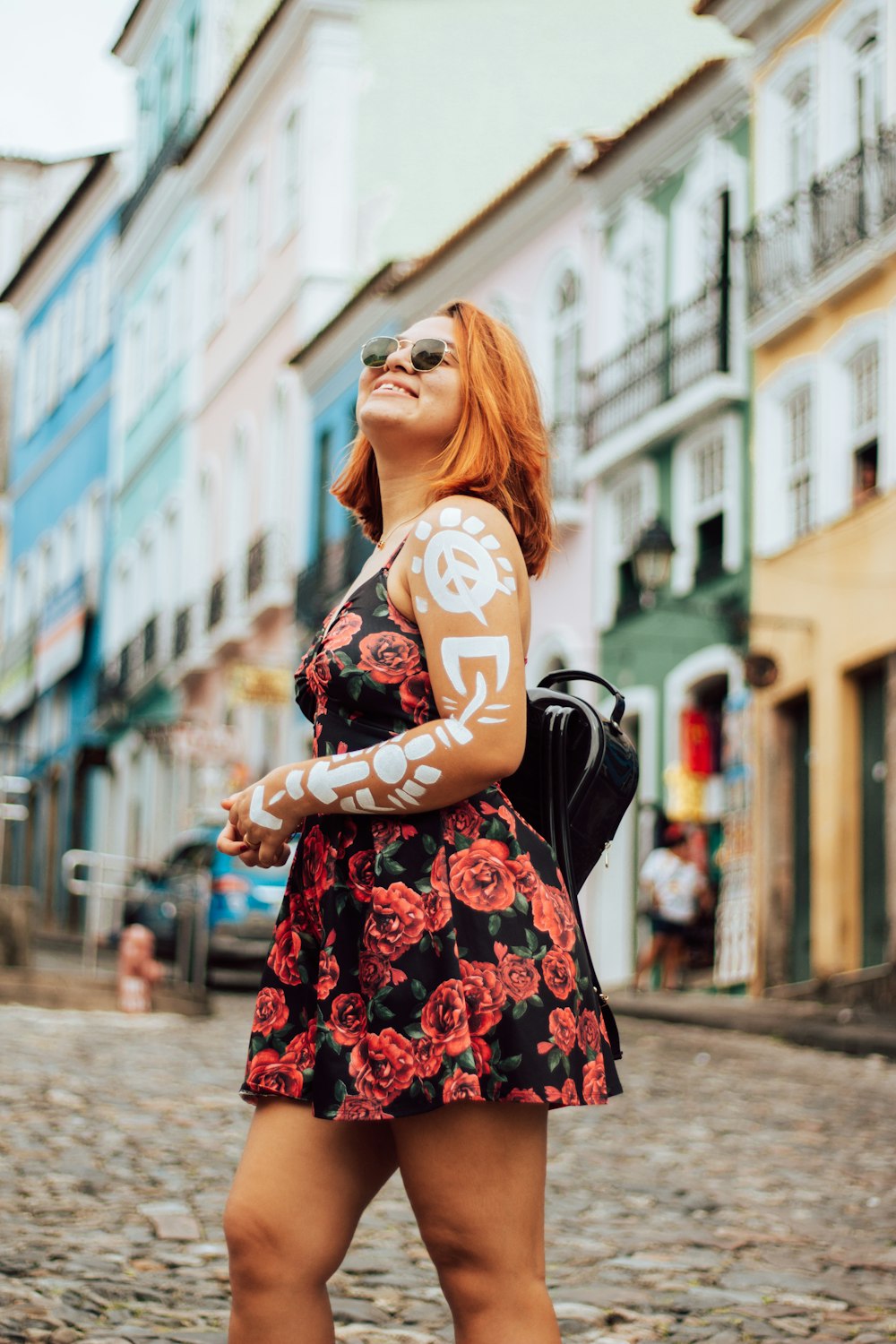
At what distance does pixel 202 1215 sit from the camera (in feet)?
20.4

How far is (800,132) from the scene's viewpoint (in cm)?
2156

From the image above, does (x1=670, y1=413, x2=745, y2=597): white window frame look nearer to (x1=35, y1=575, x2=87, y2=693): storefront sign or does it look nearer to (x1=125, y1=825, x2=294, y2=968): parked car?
(x1=125, y1=825, x2=294, y2=968): parked car

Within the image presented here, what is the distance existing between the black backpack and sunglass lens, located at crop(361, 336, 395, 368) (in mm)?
584

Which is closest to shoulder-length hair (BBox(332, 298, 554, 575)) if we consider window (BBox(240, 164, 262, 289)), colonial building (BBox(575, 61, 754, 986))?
colonial building (BBox(575, 61, 754, 986))

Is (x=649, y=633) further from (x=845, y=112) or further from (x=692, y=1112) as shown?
(x=692, y=1112)

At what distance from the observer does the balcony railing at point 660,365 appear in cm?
2222

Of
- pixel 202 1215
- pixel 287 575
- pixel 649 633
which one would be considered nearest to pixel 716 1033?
pixel 649 633

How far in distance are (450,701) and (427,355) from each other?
56 cm

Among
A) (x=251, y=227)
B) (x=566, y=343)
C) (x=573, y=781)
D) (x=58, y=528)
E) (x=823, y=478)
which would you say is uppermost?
(x=251, y=227)

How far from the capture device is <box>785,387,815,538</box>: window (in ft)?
69.1

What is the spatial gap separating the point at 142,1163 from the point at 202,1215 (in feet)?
3.58

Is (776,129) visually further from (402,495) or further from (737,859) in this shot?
(402,495)

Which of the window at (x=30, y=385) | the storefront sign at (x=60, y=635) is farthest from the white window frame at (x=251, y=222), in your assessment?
the window at (x=30, y=385)

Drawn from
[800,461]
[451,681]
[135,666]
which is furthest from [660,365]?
[451,681]
